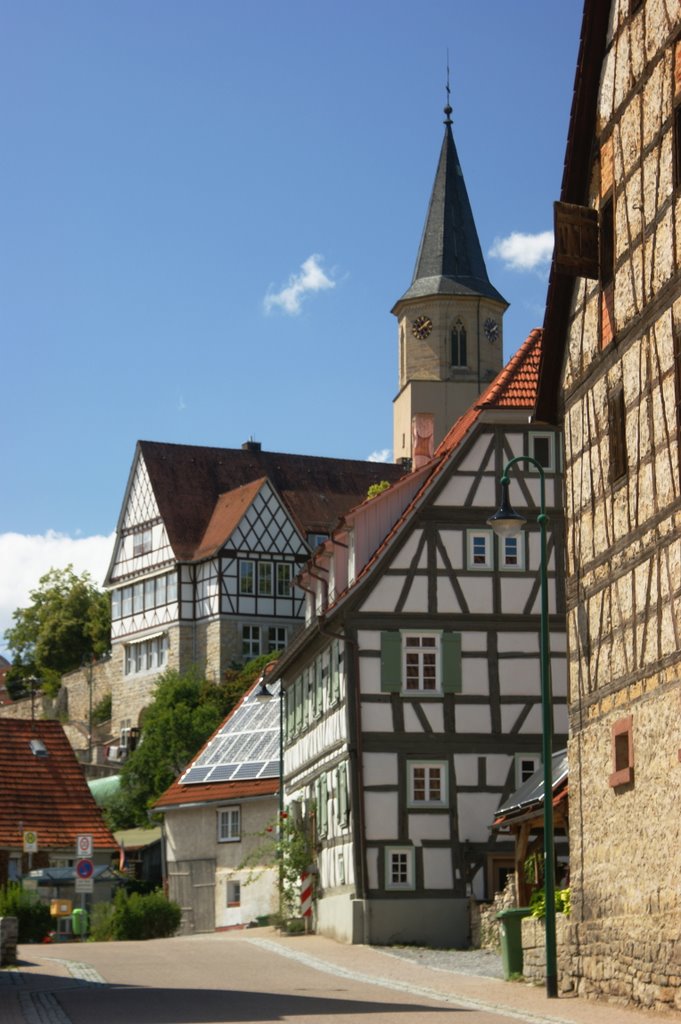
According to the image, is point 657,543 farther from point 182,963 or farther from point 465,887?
point 465,887

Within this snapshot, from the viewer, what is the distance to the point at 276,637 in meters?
82.0

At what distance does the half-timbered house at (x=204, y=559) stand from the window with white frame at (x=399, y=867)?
1763 inches

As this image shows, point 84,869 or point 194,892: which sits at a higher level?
point 84,869

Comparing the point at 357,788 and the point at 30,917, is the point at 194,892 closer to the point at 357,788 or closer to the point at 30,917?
the point at 30,917

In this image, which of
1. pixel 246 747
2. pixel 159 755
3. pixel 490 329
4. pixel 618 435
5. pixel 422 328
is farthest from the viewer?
pixel 422 328

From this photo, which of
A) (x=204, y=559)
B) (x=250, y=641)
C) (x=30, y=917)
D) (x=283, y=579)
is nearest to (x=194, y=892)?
(x=30, y=917)

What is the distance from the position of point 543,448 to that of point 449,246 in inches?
2551

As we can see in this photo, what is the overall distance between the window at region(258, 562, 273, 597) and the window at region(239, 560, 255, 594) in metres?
0.33

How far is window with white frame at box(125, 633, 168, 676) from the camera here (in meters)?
83.0

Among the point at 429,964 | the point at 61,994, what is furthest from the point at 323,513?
the point at 61,994

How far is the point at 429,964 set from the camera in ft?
91.2

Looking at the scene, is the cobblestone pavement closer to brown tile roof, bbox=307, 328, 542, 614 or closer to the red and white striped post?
the red and white striped post

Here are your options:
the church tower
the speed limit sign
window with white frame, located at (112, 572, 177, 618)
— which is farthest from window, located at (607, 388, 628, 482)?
the church tower

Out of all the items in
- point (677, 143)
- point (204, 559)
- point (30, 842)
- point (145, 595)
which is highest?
point (204, 559)
